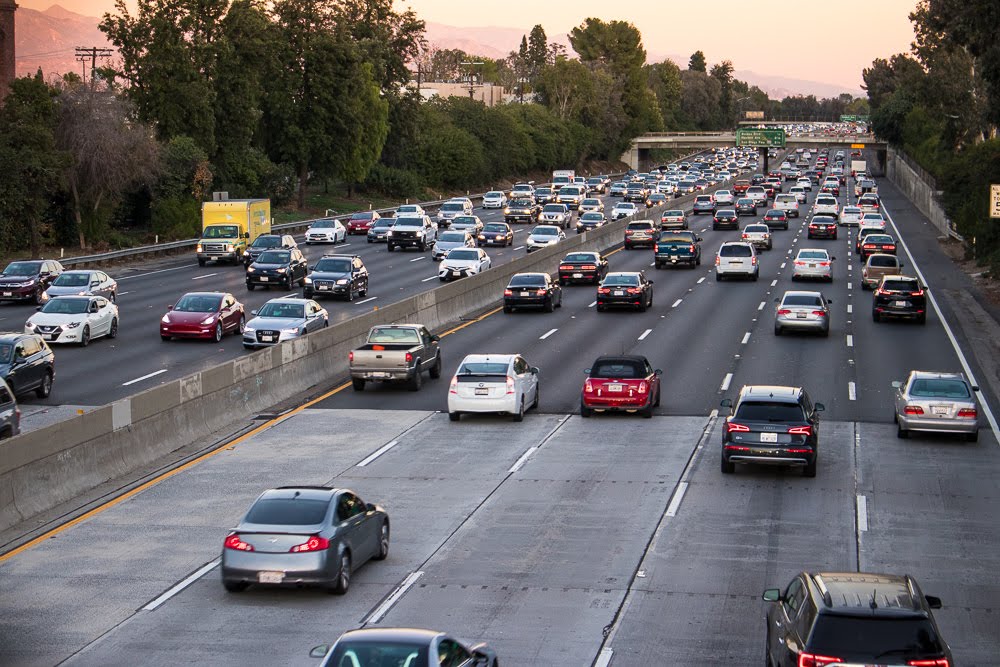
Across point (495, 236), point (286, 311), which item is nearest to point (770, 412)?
point (286, 311)

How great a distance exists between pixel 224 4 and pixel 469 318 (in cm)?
5131

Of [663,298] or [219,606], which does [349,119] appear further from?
[219,606]

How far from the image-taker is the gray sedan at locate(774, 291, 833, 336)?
4191 cm

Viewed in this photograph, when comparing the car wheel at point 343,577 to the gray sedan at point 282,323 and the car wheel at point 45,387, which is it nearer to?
the car wheel at point 45,387

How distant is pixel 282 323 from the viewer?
39.2 m

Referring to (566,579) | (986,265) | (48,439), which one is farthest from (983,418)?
(986,265)

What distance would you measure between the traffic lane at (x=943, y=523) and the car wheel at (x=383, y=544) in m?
6.30

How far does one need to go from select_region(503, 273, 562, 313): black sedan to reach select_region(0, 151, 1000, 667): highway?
1180 cm

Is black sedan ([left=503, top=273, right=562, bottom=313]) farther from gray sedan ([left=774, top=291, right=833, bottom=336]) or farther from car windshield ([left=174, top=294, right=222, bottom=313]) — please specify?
car windshield ([left=174, top=294, right=222, bottom=313])

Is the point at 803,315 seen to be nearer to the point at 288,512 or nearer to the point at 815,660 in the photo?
the point at 288,512

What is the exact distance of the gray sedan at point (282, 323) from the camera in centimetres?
3884

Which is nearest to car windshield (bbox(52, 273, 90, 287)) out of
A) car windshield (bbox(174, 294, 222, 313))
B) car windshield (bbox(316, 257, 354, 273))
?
car windshield (bbox(174, 294, 222, 313))

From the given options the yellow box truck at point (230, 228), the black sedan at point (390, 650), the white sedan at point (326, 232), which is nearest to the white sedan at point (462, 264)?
the yellow box truck at point (230, 228)

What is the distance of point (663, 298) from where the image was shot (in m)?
53.5
